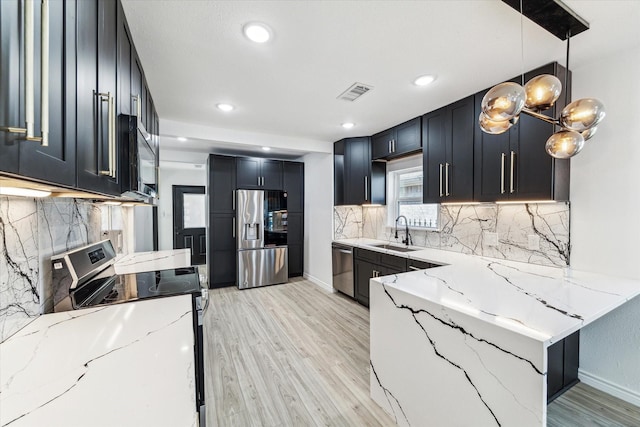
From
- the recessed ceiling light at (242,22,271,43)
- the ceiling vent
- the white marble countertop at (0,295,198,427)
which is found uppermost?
the ceiling vent

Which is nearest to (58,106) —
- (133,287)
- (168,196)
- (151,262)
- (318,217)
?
(133,287)

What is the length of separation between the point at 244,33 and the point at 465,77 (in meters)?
1.75

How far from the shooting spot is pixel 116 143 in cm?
117

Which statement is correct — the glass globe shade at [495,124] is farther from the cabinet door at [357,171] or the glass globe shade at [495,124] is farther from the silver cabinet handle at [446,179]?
the cabinet door at [357,171]

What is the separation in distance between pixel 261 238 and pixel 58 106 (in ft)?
12.7

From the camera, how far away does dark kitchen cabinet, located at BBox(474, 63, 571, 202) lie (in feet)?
6.61

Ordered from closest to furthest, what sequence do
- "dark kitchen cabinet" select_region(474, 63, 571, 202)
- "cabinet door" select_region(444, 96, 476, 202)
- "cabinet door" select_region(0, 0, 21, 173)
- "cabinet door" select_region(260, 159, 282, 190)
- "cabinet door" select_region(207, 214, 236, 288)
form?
"cabinet door" select_region(0, 0, 21, 173), "dark kitchen cabinet" select_region(474, 63, 571, 202), "cabinet door" select_region(444, 96, 476, 202), "cabinet door" select_region(207, 214, 236, 288), "cabinet door" select_region(260, 159, 282, 190)

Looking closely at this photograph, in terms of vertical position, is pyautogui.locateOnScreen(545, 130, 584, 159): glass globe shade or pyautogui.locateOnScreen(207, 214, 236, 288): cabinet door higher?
pyautogui.locateOnScreen(545, 130, 584, 159): glass globe shade

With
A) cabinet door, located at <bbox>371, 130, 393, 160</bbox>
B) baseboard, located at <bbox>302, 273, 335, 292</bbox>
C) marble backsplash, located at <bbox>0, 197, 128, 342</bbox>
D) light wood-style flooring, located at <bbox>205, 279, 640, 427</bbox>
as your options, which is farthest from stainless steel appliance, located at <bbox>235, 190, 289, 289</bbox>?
marble backsplash, located at <bbox>0, 197, 128, 342</bbox>

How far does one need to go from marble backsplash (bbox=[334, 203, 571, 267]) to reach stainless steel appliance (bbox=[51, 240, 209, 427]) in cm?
266

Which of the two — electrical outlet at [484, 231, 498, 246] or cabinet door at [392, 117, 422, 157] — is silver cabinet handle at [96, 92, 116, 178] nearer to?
cabinet door at [392, 117, 422, 157]

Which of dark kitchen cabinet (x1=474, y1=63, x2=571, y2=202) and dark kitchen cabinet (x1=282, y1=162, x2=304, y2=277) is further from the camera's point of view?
dark kitchen cabinet (x1=282, y1=162, x2=304, y2=277)

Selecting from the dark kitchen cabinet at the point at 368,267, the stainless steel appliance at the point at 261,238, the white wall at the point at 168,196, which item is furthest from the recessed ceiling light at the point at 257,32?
the white wall at the point at 168,196

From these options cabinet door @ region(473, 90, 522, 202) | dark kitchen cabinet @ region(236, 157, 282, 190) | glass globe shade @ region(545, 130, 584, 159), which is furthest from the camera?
dark kitchen cabinet @ region(236, 157, 282, 190)
